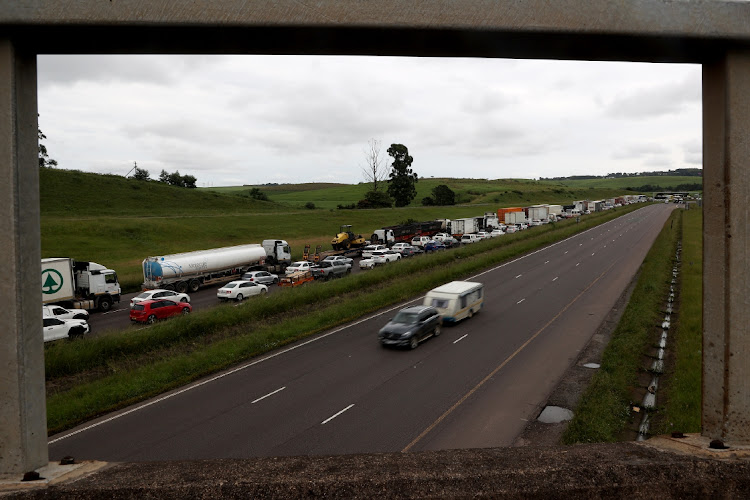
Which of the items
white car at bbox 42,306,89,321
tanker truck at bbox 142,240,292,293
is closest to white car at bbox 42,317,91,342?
white car at bbox 42,306,89,321

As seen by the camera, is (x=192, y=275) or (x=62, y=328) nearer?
(x=62, y=328)

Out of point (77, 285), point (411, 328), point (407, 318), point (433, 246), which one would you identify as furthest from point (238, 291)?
point (433, 246)

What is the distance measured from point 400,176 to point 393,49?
111 metres

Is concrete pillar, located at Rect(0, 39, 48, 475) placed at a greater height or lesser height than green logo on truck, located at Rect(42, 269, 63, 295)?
greater

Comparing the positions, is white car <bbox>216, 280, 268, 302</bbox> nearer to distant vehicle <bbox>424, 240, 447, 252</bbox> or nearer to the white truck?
distant vehicle <bbox>424, 240, 447, 252</bbox>

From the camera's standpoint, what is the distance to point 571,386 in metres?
15.2

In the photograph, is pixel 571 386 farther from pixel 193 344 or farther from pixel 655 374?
pixel 193 344

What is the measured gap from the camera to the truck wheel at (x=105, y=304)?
2981 cm

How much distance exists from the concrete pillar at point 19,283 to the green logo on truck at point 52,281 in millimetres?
27853

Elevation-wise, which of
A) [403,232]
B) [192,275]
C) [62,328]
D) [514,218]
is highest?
[514,218]

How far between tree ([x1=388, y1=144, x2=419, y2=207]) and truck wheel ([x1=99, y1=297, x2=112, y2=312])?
87498 millimetres

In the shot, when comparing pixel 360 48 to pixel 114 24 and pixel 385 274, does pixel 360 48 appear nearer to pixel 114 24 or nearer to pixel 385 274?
pixel 114 24

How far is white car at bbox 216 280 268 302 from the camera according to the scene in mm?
31188

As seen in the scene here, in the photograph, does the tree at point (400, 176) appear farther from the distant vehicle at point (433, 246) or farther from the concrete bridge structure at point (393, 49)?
the concrete bridge structure at point (393, 49)
